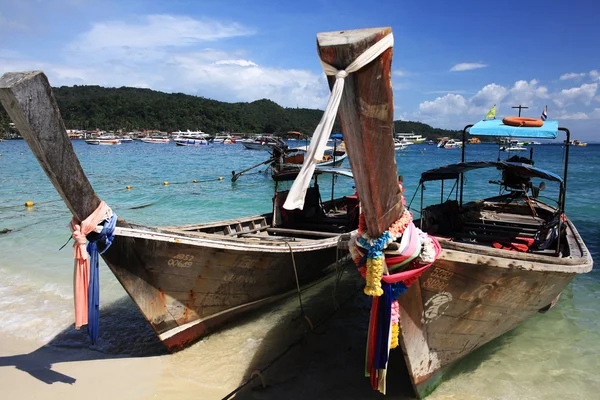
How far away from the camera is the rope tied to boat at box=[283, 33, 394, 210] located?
7.06ft

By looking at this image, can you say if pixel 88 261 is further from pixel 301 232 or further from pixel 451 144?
pixel 451 144

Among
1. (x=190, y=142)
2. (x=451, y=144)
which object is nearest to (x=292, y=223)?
(x=190, y=142)

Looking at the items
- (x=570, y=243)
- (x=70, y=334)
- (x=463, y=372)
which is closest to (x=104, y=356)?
(x=70, y=334)

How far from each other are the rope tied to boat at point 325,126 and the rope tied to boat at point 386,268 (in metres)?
1.18

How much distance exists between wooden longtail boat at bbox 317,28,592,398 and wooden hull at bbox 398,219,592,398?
1 centimetres

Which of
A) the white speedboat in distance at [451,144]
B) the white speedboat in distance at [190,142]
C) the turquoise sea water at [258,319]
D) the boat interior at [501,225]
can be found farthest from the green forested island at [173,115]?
the boat interior at [501,225]

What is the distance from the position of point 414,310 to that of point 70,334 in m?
5.21

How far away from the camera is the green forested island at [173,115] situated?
357ft

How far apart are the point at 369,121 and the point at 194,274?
3818mm

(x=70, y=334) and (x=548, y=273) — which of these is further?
(x=70, y=334)

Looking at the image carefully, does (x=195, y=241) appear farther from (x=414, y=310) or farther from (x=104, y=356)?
(x=414, y=310)

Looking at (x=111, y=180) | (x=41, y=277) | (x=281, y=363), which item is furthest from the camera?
(x=111, y=180)

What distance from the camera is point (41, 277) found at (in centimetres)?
879

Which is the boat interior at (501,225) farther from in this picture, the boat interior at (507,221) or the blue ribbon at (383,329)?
the blue ribbon at (383,329)
